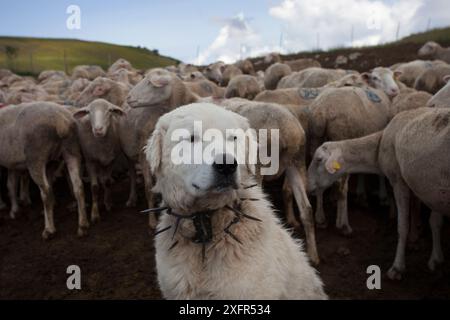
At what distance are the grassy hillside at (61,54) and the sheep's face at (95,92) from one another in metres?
28.7

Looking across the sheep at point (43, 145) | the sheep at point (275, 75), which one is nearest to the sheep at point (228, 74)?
the sheep at point (275, 75)

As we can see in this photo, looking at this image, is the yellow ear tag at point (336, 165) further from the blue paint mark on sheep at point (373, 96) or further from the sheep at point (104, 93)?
the sheep at point (104, 93)

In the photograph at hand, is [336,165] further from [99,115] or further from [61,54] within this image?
[61,54]

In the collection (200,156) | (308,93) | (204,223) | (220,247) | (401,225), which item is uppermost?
(308,93)

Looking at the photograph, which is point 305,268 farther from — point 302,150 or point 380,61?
point 380,61

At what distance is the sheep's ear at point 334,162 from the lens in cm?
526

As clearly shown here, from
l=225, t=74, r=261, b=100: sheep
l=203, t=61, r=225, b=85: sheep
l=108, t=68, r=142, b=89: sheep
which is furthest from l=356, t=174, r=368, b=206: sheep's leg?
l=203, t=61, r=225, b=85: sheep

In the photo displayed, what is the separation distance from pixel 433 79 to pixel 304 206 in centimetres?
555

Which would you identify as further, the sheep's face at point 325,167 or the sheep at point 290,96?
the sheep at point 290,96

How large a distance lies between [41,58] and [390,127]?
41.0 meters

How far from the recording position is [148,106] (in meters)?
6.45

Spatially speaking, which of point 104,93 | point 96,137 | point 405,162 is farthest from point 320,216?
point 104,93
